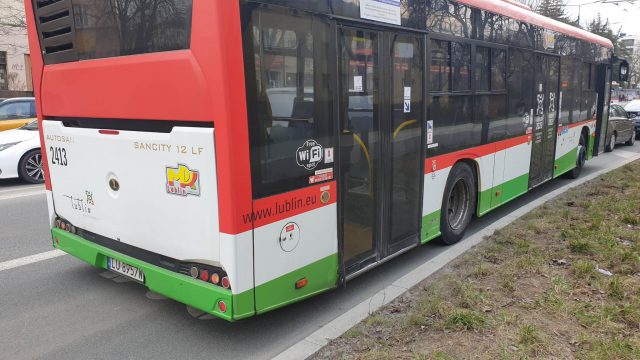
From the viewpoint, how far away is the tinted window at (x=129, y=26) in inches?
130

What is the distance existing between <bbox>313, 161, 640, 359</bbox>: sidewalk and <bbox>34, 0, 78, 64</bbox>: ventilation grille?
3243 millimetres

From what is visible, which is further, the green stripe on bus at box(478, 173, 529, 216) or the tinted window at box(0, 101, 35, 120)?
the tinted window at box(0, 101, 35, 120)

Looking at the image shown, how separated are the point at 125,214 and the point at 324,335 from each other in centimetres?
189

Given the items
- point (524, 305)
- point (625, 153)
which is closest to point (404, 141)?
point (524, 305)

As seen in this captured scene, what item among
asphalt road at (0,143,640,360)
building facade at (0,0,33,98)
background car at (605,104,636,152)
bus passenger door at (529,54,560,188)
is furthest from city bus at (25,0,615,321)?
building facade at (0,0,33,98)

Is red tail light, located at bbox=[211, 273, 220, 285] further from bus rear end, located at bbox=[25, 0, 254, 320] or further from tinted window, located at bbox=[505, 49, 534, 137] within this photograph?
tinted window, located at bbox=[505, 49, 534, 137]

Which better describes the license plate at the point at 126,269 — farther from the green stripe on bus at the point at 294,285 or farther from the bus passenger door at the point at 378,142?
the bus passenger door at the point at 378,142

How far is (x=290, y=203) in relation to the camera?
11.9 feet

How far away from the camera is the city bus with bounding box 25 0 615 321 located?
129 inches

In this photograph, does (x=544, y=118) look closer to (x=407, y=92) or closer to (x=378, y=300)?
(x=407, y=92)

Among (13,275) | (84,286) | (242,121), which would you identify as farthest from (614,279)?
(13,275)

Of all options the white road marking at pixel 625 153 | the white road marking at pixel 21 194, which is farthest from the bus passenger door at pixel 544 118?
the white road marking at pixel 21 194

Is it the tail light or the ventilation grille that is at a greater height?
the ventilation grille

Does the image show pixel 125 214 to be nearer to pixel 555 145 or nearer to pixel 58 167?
pixel 58 167
